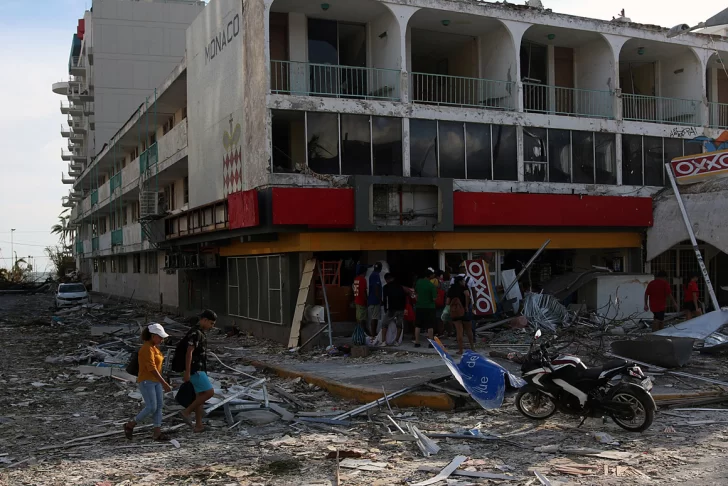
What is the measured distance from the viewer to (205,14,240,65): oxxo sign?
843 inches

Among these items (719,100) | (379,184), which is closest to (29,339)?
(379,184)

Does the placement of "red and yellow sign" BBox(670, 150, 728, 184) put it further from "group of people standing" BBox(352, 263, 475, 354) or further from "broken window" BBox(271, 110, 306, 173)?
"broken window" BBox(271, 110, 306, 173)

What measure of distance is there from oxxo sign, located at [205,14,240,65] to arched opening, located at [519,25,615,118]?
Result: 9465mm

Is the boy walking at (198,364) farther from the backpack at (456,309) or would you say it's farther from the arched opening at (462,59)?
the arched opening at (462,59)

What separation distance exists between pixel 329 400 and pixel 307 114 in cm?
978

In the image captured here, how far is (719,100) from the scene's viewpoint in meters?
28.0

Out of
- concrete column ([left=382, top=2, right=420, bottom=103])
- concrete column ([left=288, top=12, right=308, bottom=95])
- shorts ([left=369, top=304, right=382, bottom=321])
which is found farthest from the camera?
concrete column ([left=288, top=12, right=308, bottom=95])

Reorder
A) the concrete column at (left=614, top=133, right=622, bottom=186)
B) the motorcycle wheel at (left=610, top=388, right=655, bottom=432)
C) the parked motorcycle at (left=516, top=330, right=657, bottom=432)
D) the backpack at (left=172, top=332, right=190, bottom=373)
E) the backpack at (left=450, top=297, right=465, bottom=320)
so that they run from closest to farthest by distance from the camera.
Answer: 1. the motorcycle wheel at (left=610, top=388, right=655, bottom=432)
2. the parked motorcycle at (left=516, top=330, right=657, bottom=432)
3. the backpack at (left=172, top=332, right=190, bottom=373)
4. the backpack at (left=450, top=297, right=465, bottom=320)
5. the concrete column at (left=614, top=133, right=622, bottom=186)

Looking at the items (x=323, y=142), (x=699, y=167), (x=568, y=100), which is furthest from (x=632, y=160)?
(x=323, y=142)

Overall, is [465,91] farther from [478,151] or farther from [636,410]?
[636,410]

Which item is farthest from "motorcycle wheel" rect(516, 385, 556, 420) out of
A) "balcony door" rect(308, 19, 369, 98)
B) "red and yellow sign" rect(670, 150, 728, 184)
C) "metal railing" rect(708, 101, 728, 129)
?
"metal railing" rect(708, 101, 728, 129)

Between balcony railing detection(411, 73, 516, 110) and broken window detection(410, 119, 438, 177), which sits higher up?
balcony railing detection(411, 73, 516, 110)

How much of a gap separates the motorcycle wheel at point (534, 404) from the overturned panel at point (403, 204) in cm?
958

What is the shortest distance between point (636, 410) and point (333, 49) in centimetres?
1576
